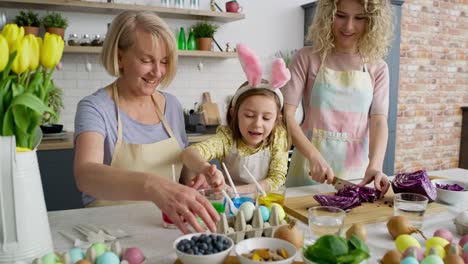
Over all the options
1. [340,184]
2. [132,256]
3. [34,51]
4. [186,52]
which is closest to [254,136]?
[340,184]

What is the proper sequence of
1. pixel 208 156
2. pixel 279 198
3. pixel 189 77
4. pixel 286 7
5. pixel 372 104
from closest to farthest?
pixel 279 198 < pixel 208 156 < pixel 372 104 < pixel 189 77 < pixel 286 7

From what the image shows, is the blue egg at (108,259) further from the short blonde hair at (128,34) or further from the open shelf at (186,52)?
the open shelf at (186,52)

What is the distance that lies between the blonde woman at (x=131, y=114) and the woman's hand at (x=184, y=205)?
0.28 meters

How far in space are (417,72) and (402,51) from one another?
36cm

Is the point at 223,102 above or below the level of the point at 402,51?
below

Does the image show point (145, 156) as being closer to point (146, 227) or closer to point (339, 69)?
point (146, 227)

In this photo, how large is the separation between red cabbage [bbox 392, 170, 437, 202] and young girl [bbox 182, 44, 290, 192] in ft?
1.56

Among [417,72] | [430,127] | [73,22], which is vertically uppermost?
[73,22]

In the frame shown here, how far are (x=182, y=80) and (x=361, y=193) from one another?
275 centimetres

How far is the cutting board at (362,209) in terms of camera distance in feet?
4.49

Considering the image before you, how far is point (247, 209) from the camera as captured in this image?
1.19 meters

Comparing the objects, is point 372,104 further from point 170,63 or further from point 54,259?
point 54,259

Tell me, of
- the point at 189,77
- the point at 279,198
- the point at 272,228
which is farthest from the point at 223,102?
the point at 272,228

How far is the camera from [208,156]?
6.03ft
